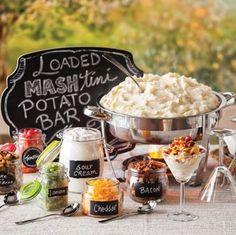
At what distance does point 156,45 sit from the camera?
3.98 metres

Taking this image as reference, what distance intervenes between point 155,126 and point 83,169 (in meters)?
0.24

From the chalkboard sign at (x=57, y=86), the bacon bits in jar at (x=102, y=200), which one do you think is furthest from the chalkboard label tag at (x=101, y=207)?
the chalkboard sign at (x=57, y=86)

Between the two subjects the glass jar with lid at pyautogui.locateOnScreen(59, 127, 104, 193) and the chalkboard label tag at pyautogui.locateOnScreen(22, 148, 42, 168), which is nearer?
the glass jar with lid at pyautogui.locateOnScreen(59, 127, 104, 193)

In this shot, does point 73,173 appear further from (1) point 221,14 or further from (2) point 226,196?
(1) point 221,14

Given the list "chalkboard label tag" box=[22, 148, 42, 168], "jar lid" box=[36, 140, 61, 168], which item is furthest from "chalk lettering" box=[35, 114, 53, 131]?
"jar lid" box=[36, 140, 61, 168]

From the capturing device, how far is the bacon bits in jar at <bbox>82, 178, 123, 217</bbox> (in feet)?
6.13

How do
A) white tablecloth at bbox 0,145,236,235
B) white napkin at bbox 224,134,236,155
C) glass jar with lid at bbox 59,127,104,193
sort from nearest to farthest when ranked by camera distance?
white tablecloth at bbox 0,145,236,235 → glass jar with lid at bbox 59,127,104,193 → white napkin at bbox 224,134,236,155

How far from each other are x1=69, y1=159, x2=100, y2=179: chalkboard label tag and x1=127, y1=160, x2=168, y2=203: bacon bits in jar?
123mm

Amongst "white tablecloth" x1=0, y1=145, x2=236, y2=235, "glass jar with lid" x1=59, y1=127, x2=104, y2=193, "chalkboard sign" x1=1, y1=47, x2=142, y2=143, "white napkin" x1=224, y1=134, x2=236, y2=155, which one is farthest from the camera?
"chalkboard sign" x1=1, y1=47, x2=142, y2=143

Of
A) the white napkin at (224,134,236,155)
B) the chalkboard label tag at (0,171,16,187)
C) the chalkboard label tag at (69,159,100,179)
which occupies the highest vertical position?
the white napkin at (224,134,236,155)

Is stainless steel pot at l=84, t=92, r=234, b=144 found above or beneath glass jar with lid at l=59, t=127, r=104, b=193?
above

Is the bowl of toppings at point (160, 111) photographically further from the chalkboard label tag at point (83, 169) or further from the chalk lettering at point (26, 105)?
the chalk lettering at point (26, 105)

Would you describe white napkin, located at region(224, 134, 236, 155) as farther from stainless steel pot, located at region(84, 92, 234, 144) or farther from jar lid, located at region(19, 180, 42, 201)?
jar lid, located at region(19, 180, 42, 201)

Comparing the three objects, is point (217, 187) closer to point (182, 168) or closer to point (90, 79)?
point (182, 168)
